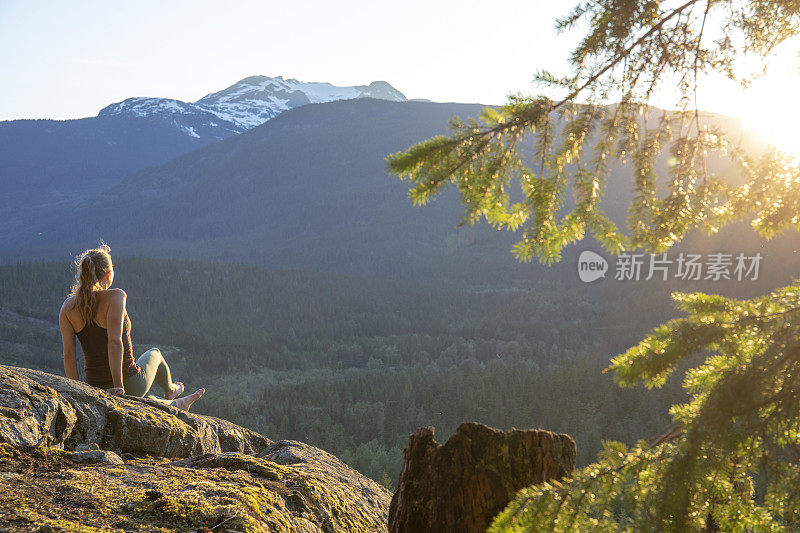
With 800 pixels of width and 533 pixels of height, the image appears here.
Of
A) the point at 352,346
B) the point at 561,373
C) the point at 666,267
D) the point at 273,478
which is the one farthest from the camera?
the point at 352,346

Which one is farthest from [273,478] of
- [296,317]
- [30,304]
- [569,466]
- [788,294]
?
[296,317]

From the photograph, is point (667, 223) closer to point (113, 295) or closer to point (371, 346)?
point (113, 295)

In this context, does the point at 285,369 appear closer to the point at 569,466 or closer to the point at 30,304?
the point at 30,304

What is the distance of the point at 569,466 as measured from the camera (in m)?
2.88

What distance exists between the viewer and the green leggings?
4520mm

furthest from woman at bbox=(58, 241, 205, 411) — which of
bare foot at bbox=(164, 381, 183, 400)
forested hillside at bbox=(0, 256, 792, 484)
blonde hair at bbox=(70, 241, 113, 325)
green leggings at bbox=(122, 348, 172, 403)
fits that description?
forested hillside at bbox=(0, 256, 792, 484)

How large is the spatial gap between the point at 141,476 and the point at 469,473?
1501mm

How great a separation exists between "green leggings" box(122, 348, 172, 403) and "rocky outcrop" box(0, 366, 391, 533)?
111cm

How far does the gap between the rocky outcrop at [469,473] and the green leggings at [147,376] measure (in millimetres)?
2357

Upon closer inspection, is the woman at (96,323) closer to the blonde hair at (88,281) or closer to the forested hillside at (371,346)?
the blonde hair at (88,281)

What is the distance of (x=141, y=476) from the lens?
90.0 inches

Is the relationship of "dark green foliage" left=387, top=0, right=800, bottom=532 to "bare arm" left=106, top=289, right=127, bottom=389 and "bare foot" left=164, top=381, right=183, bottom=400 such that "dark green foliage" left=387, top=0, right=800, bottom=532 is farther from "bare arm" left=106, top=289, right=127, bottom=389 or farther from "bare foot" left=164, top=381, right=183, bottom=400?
"bare foot" left=164, top=381, right=183, bottom=400

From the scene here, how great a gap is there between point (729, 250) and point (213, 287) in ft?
136

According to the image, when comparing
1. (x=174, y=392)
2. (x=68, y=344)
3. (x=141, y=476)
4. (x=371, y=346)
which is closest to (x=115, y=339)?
(x=68, y=344)
